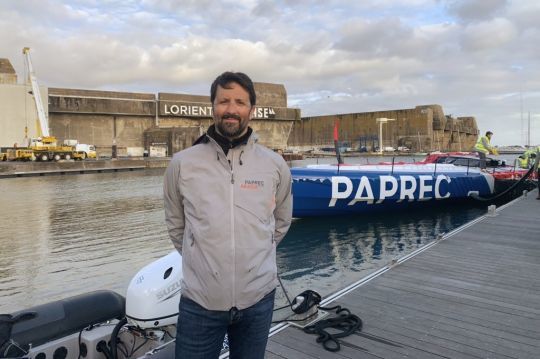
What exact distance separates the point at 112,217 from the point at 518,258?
1313 cm

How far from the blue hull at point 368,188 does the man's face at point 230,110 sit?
9.86 metres

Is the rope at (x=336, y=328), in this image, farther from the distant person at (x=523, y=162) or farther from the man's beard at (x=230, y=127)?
the distant person at (x=523, y=162)

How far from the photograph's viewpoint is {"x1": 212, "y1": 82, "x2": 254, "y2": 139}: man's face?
197cm

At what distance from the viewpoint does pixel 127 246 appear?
1098cm

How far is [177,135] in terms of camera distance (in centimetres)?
5634

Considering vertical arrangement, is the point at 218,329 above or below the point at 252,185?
below

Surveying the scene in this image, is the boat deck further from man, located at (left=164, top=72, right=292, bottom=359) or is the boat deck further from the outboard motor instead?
man, located at (left=164, top=72, right=292, bottom=359)

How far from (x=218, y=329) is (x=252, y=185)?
27.4 inches

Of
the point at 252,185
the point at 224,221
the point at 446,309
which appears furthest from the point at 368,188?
the point at 224,221

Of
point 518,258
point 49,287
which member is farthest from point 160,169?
point 518,258

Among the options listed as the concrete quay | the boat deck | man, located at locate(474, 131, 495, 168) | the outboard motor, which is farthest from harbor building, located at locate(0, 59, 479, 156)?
the outboard motor

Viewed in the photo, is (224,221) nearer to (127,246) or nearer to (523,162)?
(127,246)

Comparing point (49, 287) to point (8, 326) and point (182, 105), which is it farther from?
point (182, 105)

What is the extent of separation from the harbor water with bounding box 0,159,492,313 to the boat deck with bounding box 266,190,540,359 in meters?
0.75
